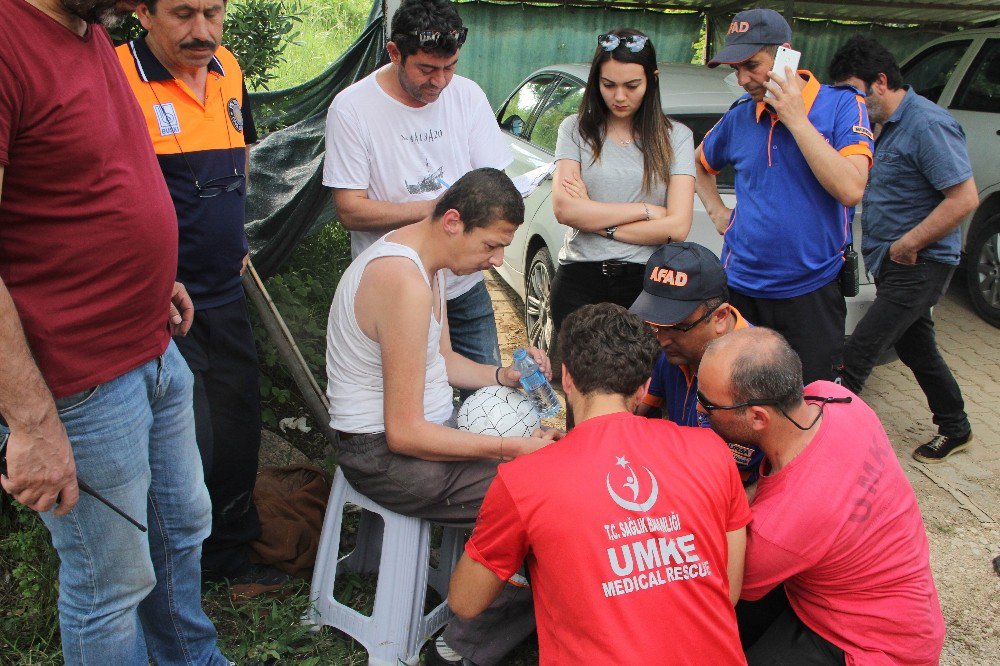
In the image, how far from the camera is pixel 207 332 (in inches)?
104

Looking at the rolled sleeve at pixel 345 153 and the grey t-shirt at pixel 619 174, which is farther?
the grey t-shirt at pixel 619 174

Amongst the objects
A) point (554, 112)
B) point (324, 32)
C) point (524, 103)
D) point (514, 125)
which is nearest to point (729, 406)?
point (554, 112)

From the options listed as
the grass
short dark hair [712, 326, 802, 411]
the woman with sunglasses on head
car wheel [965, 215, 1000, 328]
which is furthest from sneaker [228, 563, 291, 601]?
car wheel [965, 215, 1000, 328]

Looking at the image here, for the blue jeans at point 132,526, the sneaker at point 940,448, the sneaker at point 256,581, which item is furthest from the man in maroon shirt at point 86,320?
the sneaker at point 940,448

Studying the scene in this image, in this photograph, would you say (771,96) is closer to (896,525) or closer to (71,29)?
(896,525)

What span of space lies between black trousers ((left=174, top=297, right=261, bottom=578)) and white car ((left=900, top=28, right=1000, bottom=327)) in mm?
5343

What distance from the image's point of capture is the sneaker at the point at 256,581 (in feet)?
9.33

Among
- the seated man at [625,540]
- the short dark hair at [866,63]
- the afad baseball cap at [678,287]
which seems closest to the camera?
the seated man at [625,540]

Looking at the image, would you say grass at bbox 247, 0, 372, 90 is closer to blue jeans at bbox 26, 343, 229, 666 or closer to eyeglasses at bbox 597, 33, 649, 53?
eyeglasses at bbox 597, 33, 649, 53

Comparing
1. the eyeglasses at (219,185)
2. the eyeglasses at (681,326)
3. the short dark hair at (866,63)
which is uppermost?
the short dark hair at (866,63)

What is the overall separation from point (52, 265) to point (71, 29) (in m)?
0.49

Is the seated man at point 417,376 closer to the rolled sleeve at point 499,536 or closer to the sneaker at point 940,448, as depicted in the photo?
the rolled sleeve at point 499,536

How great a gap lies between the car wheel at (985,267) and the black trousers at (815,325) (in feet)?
11.2

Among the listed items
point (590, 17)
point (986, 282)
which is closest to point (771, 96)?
point (986, 282)
